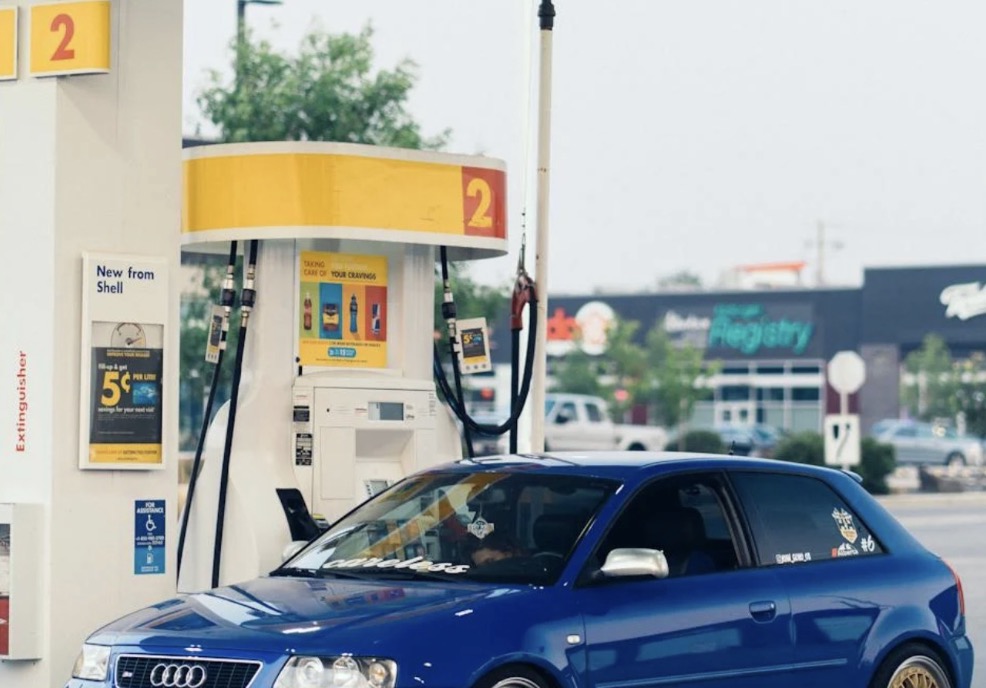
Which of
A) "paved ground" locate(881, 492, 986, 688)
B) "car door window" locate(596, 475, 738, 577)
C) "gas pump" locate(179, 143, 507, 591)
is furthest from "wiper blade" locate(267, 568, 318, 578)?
"paved ground" locate(881, 492, 986, 688)

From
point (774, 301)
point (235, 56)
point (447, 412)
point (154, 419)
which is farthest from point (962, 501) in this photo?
point (774, 301)

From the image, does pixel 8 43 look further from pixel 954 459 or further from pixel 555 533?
pixel 954 459

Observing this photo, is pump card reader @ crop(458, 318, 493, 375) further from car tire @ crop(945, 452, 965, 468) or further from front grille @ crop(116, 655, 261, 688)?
car tire @ crop(945, 452, 965, 468)

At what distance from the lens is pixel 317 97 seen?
3062cm

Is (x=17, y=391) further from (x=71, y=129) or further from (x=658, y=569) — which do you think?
(x=658, y=569)

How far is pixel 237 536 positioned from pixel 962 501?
29246mm

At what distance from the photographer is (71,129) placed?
10.0 metres

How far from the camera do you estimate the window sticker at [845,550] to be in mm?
8661

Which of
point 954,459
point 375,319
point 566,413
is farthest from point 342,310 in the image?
point 954,459

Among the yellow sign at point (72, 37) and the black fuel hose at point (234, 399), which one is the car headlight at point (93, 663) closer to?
the yellow sign at point (72, 37)

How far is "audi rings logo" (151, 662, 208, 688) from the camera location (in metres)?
6.75

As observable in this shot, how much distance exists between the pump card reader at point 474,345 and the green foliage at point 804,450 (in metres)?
27.1

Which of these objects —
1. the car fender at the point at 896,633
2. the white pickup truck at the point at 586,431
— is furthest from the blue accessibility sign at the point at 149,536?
the white pickup truck at the point at 586,431

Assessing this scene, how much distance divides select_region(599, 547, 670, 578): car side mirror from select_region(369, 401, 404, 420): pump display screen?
4.64 m
